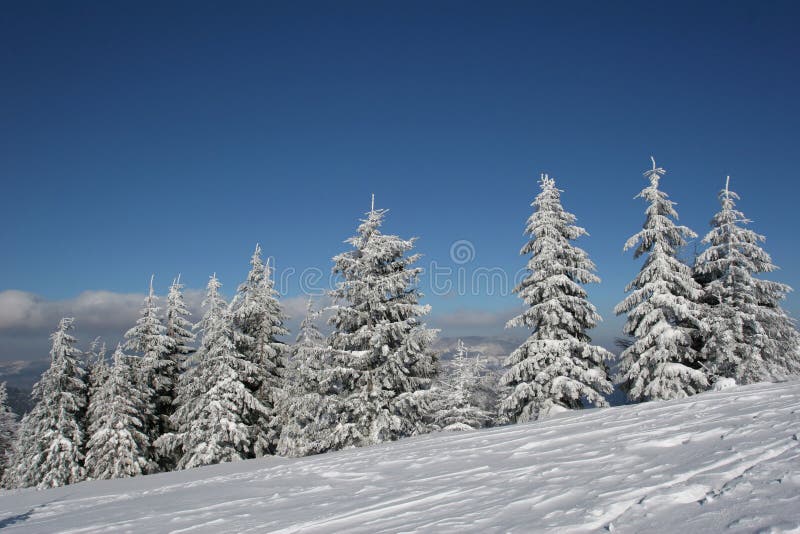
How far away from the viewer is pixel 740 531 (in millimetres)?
2971

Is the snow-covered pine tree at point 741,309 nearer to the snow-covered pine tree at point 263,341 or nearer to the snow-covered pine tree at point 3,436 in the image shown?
the snow-covered pine tree at point 263,341

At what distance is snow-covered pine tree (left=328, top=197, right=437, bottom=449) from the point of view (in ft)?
58.5

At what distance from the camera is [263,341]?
2789cm

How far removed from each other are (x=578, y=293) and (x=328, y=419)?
37.3 feet

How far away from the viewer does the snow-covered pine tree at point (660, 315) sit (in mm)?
18719

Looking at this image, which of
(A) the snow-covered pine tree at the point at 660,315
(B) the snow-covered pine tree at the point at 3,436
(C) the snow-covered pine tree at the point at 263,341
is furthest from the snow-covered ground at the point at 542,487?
(B) the snow-covered pine tree at the point at 3,436

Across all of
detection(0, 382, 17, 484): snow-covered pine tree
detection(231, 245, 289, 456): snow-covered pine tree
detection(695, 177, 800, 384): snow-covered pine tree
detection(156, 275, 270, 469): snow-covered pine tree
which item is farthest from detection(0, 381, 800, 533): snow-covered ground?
detection(0, 382, 17, 484): snow-covered pine tree

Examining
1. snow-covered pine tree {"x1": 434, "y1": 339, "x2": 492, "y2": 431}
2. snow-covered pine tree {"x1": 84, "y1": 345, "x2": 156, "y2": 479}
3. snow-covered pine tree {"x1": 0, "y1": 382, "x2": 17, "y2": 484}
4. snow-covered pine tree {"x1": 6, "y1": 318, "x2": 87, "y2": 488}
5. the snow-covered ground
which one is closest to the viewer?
the snow-covered ground

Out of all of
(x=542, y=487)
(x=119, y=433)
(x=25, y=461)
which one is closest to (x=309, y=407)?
(x=119, y=433)

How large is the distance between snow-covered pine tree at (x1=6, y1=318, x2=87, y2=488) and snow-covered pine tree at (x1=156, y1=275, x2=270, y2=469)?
6000 millimetres

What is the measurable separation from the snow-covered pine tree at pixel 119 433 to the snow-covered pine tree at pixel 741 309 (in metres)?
28.4

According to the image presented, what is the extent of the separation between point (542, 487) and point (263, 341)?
81.5ft

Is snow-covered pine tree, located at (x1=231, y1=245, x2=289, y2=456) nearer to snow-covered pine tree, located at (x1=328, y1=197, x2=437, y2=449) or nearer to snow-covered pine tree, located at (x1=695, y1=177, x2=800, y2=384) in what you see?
snow-covered pine tree, located at (x1=328, y1=197, x2=437, y2=449)

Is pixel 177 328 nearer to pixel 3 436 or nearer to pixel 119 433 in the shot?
pixel 119 433
